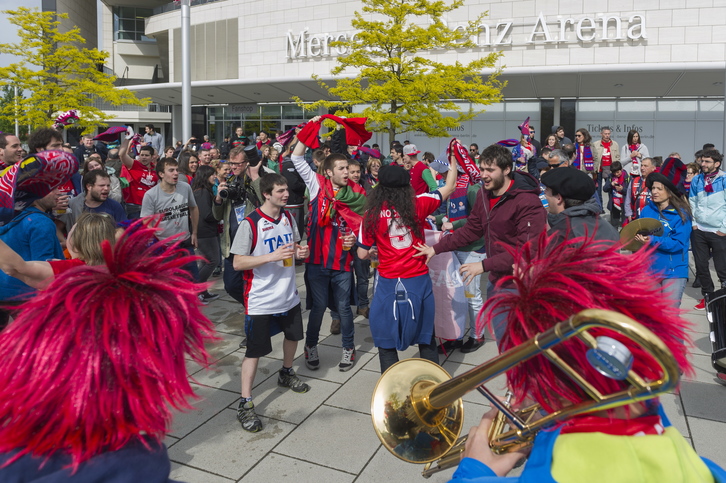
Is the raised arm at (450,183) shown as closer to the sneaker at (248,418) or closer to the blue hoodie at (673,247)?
the blue hoodie at (673,247)

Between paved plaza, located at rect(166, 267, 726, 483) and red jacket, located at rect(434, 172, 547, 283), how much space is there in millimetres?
844

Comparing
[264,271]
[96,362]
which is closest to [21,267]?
[264,271]

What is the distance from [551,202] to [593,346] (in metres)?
2.86

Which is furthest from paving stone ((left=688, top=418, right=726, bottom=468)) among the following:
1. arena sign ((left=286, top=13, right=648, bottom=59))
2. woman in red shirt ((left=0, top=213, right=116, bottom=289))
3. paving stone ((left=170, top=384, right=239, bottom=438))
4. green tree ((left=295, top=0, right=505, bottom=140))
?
arena sign ((left=286, top=13, right=648, bottom=59))

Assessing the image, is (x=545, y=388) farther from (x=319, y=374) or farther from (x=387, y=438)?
(x=319, y=374)

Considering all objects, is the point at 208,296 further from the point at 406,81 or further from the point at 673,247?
the point at 406,81

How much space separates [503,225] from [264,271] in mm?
1821

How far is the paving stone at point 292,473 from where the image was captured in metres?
3.39

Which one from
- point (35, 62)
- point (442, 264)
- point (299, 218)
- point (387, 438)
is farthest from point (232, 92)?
point (387, 438)

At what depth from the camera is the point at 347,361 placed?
5.21 m

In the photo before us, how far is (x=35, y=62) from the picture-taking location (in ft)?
73.4

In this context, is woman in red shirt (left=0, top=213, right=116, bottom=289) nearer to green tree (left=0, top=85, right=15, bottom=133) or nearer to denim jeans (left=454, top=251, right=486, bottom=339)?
denim jeans (left=454, top=251, right=486, bottom=339)

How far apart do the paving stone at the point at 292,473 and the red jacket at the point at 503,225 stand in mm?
1683

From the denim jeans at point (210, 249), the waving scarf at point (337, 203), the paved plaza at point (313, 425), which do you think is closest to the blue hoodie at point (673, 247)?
the paved plaza at point (313, 425)
